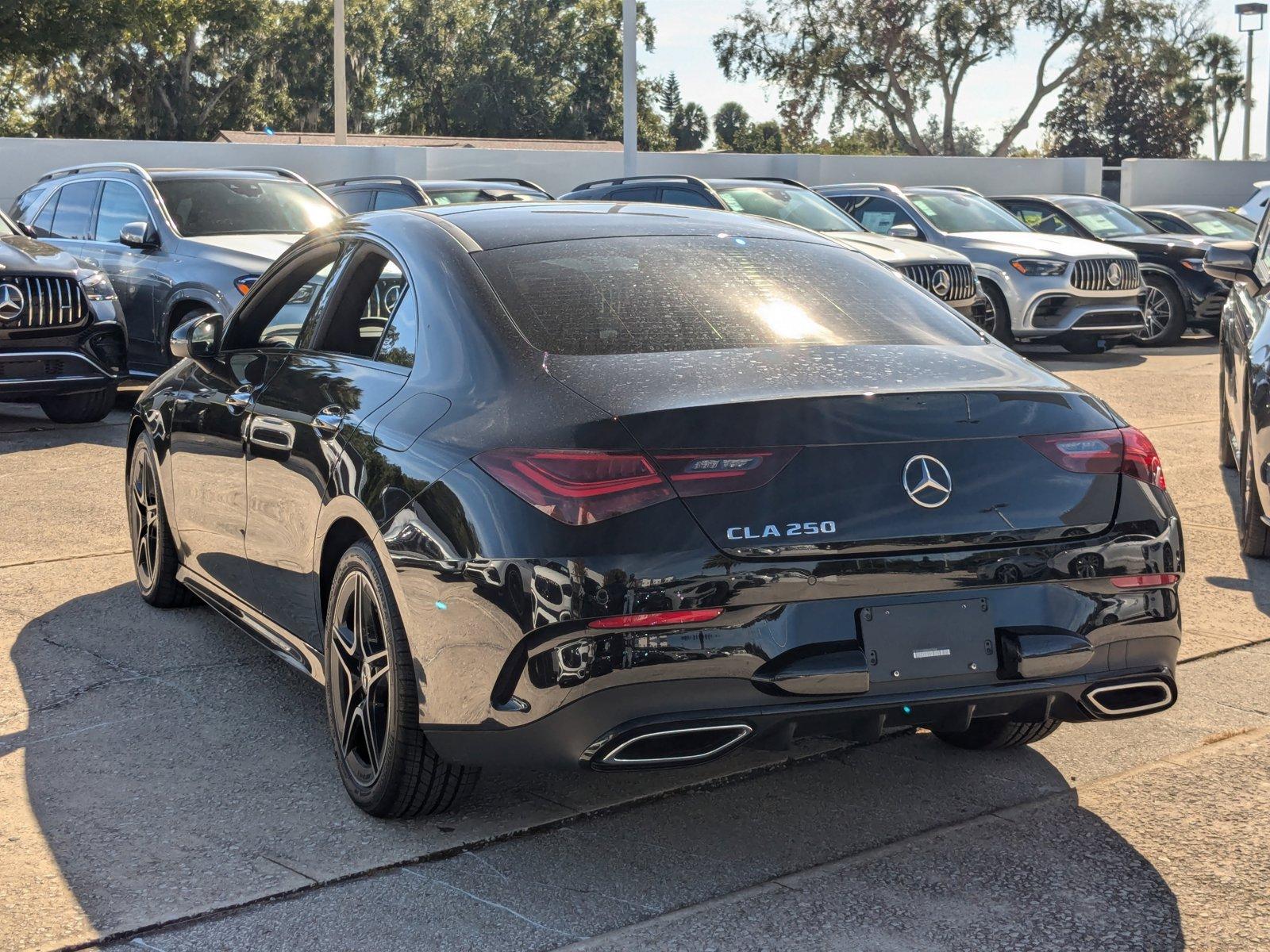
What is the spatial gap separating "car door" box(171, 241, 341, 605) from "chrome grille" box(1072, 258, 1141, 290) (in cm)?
1193

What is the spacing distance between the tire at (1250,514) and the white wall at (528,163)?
2060cm

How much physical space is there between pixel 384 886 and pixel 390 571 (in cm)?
74

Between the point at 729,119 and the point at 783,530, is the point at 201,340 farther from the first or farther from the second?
the point at 729,119

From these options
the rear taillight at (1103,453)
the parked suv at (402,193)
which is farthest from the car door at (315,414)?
the parked suv at (402,193)

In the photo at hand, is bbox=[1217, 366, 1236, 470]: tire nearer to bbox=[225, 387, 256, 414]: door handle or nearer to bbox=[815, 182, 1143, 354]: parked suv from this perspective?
bbox=[225, 387, 256, 414]: door handle

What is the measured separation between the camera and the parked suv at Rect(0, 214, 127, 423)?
10695mm

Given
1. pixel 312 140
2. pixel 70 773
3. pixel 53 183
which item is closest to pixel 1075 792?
pixel 70 773

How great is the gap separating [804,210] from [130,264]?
6775 mm

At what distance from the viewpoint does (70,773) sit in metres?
4.39

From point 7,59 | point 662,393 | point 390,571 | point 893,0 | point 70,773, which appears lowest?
point 70,773

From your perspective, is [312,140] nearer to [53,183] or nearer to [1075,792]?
[53,183]

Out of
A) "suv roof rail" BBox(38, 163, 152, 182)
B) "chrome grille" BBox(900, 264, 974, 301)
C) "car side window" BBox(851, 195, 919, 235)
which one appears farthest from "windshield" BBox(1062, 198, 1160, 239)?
"suv roof rail" BBox(38, 163, 152, 182)

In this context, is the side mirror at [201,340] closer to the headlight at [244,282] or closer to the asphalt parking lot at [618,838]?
the asphalt parking lot at [618,838]

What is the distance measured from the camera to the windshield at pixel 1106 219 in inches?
741
